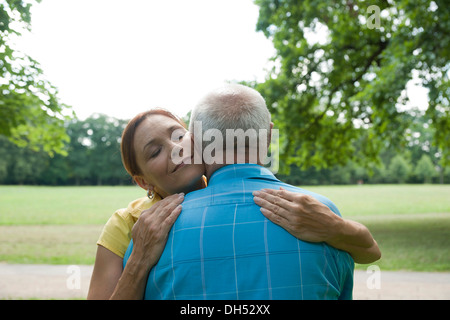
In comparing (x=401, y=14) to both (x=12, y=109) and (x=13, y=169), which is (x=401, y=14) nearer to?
(x=12, y=109)

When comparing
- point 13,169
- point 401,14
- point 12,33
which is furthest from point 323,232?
point 13,169

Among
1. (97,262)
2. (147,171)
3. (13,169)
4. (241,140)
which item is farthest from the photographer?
(13,169)

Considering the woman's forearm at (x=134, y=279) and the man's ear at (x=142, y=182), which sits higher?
the man's ear at (x=142, y=182)

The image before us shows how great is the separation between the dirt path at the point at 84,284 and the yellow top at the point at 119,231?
4.83 m

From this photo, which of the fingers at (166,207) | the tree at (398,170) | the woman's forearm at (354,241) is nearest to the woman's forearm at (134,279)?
the fingers at (166,207)

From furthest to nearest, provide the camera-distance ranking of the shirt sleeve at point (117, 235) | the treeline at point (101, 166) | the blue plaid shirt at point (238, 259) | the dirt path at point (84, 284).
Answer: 1. the treeline at point (101, 166)
2. the dirt path at point (84, 284)
3. the shirt sleeve at point (117, 235)
4. the blue plaid shirt at point (238, 259)

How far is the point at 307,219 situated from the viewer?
1.30 meters

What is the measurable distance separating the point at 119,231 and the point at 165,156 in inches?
13.5

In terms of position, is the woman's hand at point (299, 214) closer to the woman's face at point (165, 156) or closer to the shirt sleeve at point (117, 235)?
the woman's face at point (165, 156)

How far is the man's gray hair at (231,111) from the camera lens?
55.8 inches

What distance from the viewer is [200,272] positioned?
1289 mm

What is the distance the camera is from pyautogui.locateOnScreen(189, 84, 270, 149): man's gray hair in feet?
4.65

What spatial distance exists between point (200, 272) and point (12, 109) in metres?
4.73

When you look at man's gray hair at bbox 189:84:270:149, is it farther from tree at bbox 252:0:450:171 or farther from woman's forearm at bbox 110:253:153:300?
tree at bbox 252:0:450:171
